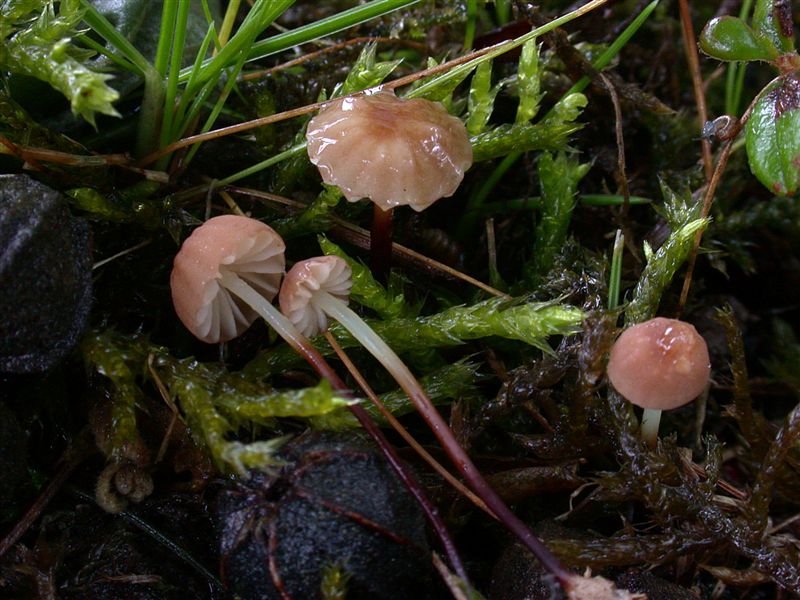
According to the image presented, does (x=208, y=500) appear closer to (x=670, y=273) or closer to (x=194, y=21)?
(x=670, y=273)

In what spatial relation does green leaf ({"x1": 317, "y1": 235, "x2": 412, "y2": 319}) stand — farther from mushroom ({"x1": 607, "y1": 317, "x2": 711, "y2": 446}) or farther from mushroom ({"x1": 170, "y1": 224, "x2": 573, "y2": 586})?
mushroom ({"x1": 607, "y1": 317, "x2": 711, "y2": 446})

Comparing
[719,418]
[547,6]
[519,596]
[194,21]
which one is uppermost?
[194,21]

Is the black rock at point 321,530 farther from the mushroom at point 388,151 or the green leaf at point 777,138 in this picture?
the green leaf at point 777,138

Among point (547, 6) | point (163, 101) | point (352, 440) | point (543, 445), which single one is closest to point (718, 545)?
point (543, 445)

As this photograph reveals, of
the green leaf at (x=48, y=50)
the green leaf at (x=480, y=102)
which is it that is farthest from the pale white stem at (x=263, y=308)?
the green leaf at (x=480, y=102)

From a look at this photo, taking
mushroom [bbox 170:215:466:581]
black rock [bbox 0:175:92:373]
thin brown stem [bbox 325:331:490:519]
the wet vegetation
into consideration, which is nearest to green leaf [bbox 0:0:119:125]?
the wet vegetation

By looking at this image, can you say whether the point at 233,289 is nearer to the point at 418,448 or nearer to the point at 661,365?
the point at 418,448
